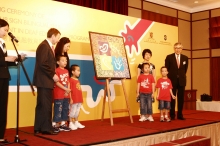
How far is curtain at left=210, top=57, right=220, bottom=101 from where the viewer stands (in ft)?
27.5

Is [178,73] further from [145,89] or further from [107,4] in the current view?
[107,4]

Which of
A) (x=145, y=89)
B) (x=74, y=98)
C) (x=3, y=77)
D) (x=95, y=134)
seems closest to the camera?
(x=3, y=77)

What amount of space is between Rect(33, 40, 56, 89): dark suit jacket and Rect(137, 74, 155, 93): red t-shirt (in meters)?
1.67

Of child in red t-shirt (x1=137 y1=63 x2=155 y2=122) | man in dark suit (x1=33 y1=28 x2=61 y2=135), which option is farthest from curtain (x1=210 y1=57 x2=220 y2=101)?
man in dark suit (x1=33 y1=28 x2=61 y2=135)

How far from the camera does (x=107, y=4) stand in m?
6.55

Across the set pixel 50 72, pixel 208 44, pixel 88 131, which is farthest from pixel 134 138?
pixel 208 44

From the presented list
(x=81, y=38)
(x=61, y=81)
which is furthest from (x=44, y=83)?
(x=81, y=38)

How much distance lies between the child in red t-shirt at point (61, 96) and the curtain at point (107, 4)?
115 inches

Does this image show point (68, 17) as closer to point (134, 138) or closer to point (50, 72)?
point (50, 72)

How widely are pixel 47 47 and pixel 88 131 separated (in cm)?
122

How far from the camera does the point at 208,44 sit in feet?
28.5

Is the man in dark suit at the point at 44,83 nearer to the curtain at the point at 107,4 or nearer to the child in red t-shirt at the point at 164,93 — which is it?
the child in red t-shirt at the point at 164,93

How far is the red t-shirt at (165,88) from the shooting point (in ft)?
14.2

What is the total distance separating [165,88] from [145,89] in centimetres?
36
